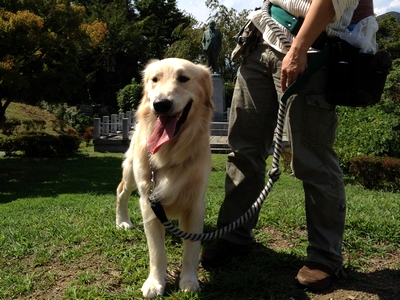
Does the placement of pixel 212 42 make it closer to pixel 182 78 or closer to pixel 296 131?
pixel 182 78

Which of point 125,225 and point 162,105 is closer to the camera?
point 162,105

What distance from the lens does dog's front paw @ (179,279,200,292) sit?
2.43 meters

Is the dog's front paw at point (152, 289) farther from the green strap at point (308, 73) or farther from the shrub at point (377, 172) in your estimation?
the shrub at point (377, 172)

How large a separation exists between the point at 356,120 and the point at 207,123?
27.7 ft

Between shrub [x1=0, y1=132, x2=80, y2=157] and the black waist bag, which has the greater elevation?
the black waist bag

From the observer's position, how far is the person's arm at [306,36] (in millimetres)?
2133

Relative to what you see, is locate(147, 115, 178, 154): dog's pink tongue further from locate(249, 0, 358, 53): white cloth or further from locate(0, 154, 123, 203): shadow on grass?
locate(0, 154, 123, 203): shadow on grass

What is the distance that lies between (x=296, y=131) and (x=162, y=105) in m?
0.80

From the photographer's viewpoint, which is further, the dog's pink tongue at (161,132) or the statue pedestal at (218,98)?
the statue pedestal at (218,98)

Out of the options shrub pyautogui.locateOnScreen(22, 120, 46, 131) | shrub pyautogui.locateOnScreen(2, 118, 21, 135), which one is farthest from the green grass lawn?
shrub pyautogui.locateOnScreen(22, 120, 46, 131)

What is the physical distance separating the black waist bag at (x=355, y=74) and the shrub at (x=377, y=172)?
6.78m

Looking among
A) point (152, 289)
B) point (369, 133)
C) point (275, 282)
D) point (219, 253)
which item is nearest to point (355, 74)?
point (275, 282)

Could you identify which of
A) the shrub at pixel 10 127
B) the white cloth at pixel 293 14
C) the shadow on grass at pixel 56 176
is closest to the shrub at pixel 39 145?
the shadow on grass at pixel 56 176

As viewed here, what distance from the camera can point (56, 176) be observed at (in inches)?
459
